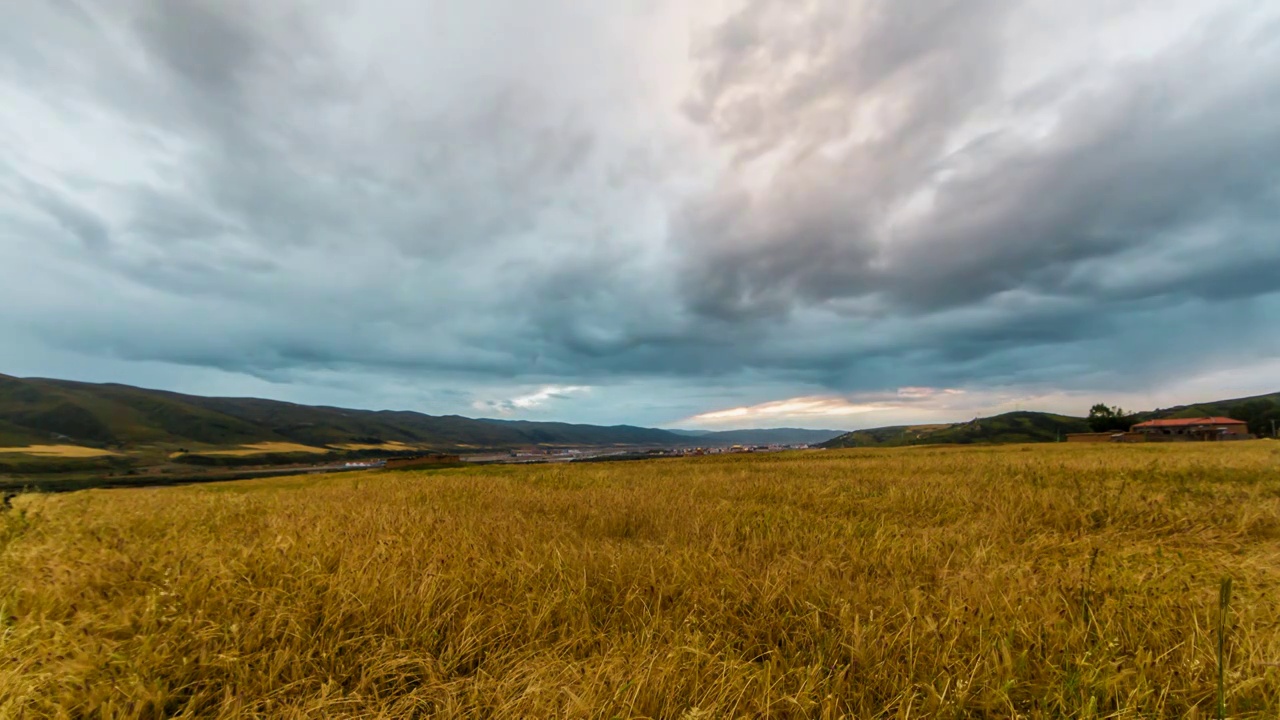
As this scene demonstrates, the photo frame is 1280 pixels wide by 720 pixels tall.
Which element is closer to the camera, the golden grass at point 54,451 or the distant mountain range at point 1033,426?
the golden grass at point 54,451

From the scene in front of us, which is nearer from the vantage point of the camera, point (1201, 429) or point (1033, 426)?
point (1201, 429)

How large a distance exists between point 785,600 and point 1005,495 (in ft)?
21.9

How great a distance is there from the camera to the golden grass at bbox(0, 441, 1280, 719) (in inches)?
102

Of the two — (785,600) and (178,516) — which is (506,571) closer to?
(785,600)

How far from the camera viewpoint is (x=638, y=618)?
12.0 feet

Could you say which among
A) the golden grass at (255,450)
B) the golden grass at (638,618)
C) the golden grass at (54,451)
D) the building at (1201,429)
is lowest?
the golden grass at (255,450)

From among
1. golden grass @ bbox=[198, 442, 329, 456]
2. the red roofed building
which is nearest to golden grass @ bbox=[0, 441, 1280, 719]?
the red roofed building

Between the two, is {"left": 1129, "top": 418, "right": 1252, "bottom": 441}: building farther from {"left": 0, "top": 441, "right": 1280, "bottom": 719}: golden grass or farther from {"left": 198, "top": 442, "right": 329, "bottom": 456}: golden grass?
{"left": 198, "top": 442, "right": 329, "bottom": 456}: golden grass

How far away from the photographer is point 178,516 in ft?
24.5

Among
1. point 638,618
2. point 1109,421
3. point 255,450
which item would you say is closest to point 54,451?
point 255,450

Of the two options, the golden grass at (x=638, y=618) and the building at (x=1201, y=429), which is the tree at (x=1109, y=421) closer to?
the building at (x=1201, y=429)

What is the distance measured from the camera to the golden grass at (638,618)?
8.50 feet

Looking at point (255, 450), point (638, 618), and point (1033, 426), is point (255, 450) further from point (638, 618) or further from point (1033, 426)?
point (1033, 426)

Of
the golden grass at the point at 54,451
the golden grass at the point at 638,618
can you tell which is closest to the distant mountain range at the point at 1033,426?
the golden grass at the point at 638,618
